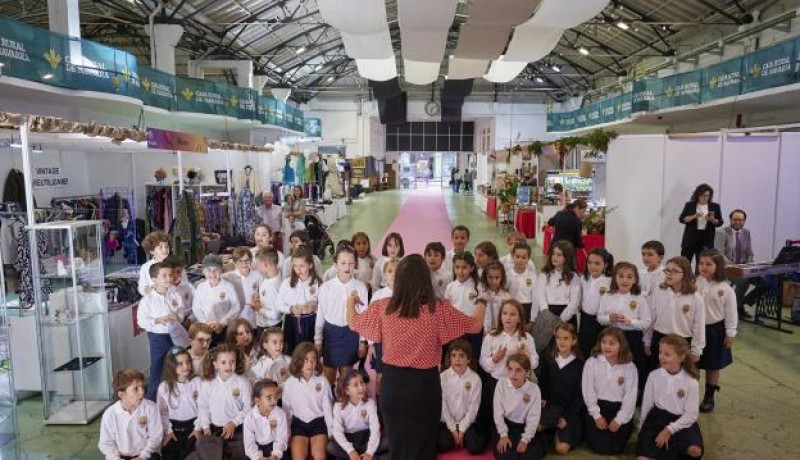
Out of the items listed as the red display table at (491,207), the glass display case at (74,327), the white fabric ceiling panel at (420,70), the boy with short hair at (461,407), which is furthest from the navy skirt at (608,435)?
the red display table at (491,207)

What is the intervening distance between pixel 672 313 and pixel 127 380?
12.6ft

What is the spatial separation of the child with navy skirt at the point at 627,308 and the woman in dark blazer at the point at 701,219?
11.3 ft

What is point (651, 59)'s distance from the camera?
19703mm

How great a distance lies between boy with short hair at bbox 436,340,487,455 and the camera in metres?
3.92

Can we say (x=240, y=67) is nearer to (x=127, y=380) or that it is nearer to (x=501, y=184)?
(x=501, y=184)

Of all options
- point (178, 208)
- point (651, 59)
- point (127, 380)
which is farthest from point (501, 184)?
point (127, 380)

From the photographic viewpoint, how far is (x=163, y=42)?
532 inches

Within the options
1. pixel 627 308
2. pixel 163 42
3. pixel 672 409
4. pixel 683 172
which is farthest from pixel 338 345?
pixel 163 42

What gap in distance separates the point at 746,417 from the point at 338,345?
3.31 meters

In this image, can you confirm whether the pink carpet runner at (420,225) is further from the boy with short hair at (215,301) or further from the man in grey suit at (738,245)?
the boy with short hair at (215,301)

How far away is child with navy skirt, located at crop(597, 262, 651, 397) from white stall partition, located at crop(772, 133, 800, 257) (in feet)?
18.2

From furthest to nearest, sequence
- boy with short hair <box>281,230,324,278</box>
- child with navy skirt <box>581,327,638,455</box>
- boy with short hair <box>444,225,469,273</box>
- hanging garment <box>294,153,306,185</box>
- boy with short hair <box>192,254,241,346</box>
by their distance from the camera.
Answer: hanging garment <box>294,153,306,185</box> → boy with short hair <box>444,225,469,273</box> → boy with short hair <box>281,230,324,278</box> → boy with short hair <box>192,254,241,346</box> → child with navy skirt <box>581,327,638,455</box>

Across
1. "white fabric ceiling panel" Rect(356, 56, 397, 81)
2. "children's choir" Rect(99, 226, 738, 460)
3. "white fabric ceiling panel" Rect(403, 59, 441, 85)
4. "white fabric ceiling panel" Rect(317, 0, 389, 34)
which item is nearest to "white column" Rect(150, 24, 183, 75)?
"white fabric ceiling panel" Rect(356, 56, 397, 81)

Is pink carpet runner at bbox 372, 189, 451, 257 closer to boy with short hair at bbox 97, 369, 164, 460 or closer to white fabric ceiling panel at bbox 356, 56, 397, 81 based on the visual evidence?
white fabric ceiling panel at bbox 356, 56, 397, 81
